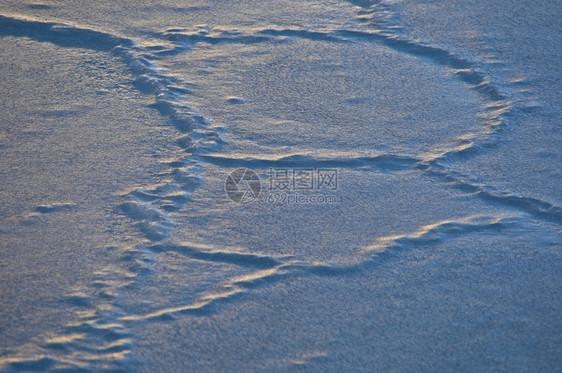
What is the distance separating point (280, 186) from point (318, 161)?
0.46 ft

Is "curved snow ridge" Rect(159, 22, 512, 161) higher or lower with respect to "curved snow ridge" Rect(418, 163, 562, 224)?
higher

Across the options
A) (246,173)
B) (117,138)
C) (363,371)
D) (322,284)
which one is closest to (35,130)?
(117,138)

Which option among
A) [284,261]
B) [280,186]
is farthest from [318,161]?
[284,261]

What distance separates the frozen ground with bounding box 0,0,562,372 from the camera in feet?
4.39

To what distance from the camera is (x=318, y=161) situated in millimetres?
1851

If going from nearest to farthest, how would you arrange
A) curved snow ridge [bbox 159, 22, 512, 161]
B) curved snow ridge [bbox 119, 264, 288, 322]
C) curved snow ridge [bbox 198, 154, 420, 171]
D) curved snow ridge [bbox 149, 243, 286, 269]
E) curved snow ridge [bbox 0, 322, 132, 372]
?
curved snow ridge [bbox 0, 322, 132, 372] → curved snow ridge [bbox 119, 264, 288, 322] → curved snow ridge [bbox 149, 243, 286, 269] → curved snow ridge [bbox 198, 154, 420, 171] → curved snow ridge [bbox 159, 22, 512, 161]

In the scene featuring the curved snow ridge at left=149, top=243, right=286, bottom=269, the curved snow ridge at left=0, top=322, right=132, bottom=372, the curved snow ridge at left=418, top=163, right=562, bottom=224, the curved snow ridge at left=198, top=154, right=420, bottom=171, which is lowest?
the curved snow ridge at left=0, top=322, right=132, bottom=372

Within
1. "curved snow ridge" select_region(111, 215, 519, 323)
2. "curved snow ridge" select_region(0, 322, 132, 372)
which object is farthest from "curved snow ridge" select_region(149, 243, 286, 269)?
"curved snow ridge" select_region(0, 322, 132, 372)

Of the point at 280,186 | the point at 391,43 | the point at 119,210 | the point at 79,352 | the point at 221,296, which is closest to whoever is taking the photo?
the point at 79,352

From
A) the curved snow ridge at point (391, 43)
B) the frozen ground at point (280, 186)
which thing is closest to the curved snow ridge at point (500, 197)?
the frozen ground at point (280, 186)

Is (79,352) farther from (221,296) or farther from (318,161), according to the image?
(318,161)

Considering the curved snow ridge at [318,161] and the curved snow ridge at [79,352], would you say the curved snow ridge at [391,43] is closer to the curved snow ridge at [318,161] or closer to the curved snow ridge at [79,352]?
the curved snow ridge at [318,161]

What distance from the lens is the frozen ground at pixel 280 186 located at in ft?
4.39

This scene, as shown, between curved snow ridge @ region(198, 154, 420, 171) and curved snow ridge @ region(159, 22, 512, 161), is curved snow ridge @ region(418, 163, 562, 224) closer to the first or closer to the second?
curved snow ridge @ region(198, 154, 420, 171)
